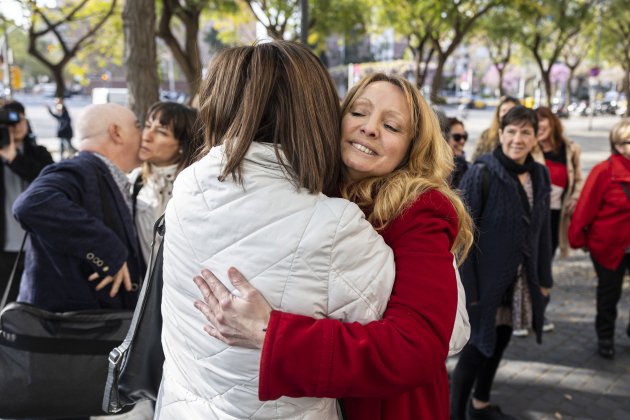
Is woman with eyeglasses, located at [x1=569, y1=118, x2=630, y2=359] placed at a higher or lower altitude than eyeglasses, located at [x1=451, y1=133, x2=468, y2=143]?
lower

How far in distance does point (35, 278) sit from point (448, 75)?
79.7m

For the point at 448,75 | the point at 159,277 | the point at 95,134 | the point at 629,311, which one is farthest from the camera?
the point at 448,75

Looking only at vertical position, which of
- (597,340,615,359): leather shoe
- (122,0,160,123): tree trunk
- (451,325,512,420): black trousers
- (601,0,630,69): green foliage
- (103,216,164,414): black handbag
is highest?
(601,0,630,69): green foliage

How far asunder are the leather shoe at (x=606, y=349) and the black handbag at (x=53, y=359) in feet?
12.7

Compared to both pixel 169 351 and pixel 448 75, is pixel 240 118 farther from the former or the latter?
pixel 448 75

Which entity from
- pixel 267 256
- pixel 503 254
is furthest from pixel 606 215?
pixel 267 256

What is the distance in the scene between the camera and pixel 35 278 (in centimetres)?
251

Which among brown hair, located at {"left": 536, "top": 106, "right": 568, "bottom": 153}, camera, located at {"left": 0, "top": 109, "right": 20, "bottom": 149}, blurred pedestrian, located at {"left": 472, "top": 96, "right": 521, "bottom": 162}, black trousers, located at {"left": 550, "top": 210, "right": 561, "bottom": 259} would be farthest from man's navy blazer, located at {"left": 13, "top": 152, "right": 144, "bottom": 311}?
black trousers, located at {"left": 550, "top": 210, "right": 561, "bottom": 259}

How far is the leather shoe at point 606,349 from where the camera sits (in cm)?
452

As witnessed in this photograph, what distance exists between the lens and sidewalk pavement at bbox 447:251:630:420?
3.76m

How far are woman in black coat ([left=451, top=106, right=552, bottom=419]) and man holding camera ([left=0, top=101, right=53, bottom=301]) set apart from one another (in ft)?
9.54

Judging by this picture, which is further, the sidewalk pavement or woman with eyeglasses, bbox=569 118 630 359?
woman with eyeglasses, bbox=569 118 630 359

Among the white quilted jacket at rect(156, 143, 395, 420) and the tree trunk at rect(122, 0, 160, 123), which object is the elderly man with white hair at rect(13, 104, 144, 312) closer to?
the white quilted jacket at rect(156, 143, 395, 420)

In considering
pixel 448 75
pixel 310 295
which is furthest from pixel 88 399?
pixel 448 75
